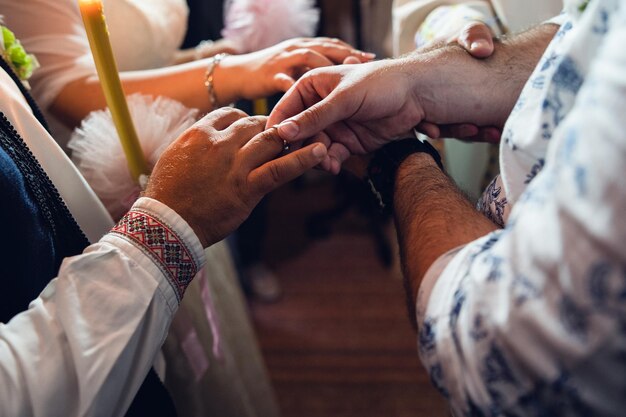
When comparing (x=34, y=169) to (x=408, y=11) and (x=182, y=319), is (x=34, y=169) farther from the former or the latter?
(x=408, y=11)

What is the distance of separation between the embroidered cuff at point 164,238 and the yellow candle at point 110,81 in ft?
0.38

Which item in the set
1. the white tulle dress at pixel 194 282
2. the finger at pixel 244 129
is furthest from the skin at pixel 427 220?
the white tulle dress at pixel 194 282

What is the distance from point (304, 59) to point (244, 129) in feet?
0.87

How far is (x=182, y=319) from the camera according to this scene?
34.0 inches

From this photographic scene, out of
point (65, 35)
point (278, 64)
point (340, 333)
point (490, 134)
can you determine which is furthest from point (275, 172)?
point (340, 333)

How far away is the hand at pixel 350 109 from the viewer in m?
0.71

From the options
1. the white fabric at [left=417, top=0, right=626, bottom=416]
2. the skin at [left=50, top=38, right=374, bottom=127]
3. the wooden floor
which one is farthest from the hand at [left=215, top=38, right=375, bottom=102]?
the wooden floor

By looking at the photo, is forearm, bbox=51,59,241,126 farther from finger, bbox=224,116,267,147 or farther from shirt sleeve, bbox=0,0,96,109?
finger, bbox=224,116,267,147

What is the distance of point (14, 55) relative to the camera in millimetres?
719

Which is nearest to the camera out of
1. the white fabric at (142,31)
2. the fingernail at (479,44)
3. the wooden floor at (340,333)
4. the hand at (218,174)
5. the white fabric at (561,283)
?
the white fabric at (561,283)

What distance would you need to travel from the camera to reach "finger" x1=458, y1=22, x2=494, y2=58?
814 mm

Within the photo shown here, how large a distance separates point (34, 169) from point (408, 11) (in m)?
0.92

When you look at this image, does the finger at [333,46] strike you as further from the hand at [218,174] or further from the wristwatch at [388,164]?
the hand at [218,174]

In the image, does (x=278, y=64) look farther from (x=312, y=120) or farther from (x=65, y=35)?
(x=65, y=35)
